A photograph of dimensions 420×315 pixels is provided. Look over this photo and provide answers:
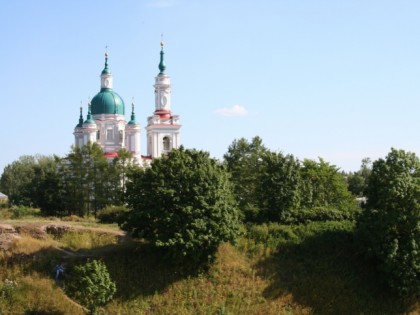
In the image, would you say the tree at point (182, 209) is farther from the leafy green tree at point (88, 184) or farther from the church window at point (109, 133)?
→ the church window at point (109, 133)

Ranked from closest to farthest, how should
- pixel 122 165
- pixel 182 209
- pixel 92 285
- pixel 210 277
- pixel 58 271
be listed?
pixel 92 285, pixel 58 271, pixel 182 209, pixel 210 277, pixel 122 165

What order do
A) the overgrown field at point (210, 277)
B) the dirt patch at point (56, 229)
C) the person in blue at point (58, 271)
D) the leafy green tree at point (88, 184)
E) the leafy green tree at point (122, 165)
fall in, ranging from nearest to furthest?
1. the overgrown field at point (210, 277)
2. the person in blue at point (58, 271)
3. the dirt patch at point (56, 229)
4. the leafy green tree at point (88, 184)
5. the leafy green tree at point (122, 165)

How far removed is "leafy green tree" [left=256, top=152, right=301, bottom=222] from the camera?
29.5 metres

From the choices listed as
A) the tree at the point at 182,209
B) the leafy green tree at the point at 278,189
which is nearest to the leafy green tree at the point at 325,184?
the leafy green tree at the point at 278,189

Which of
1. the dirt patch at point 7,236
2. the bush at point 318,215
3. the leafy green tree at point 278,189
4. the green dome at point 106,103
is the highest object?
the green dome at point 106,103

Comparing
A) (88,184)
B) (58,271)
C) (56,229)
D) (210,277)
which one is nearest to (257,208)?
(210,277)

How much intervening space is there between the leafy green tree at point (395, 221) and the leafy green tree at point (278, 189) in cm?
461

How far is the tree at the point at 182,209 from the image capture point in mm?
23109

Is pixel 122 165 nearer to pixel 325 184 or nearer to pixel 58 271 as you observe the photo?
pixel 325 184

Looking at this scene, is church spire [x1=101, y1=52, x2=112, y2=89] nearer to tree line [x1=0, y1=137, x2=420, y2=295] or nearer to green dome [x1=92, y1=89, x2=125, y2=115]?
green dome [x1=92, y1=89, x2=125, y2=115]

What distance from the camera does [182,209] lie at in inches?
922

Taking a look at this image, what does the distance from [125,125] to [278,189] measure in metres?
29.7

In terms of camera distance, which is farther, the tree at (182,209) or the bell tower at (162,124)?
the bell tower at (162,124)

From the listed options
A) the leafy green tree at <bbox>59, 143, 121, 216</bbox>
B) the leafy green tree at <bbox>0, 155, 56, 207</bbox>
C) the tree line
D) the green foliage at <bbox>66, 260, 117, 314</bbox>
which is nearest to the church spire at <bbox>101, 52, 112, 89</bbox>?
the leafy green tree at <bbox>0, 155, 56, 207</bbox>
